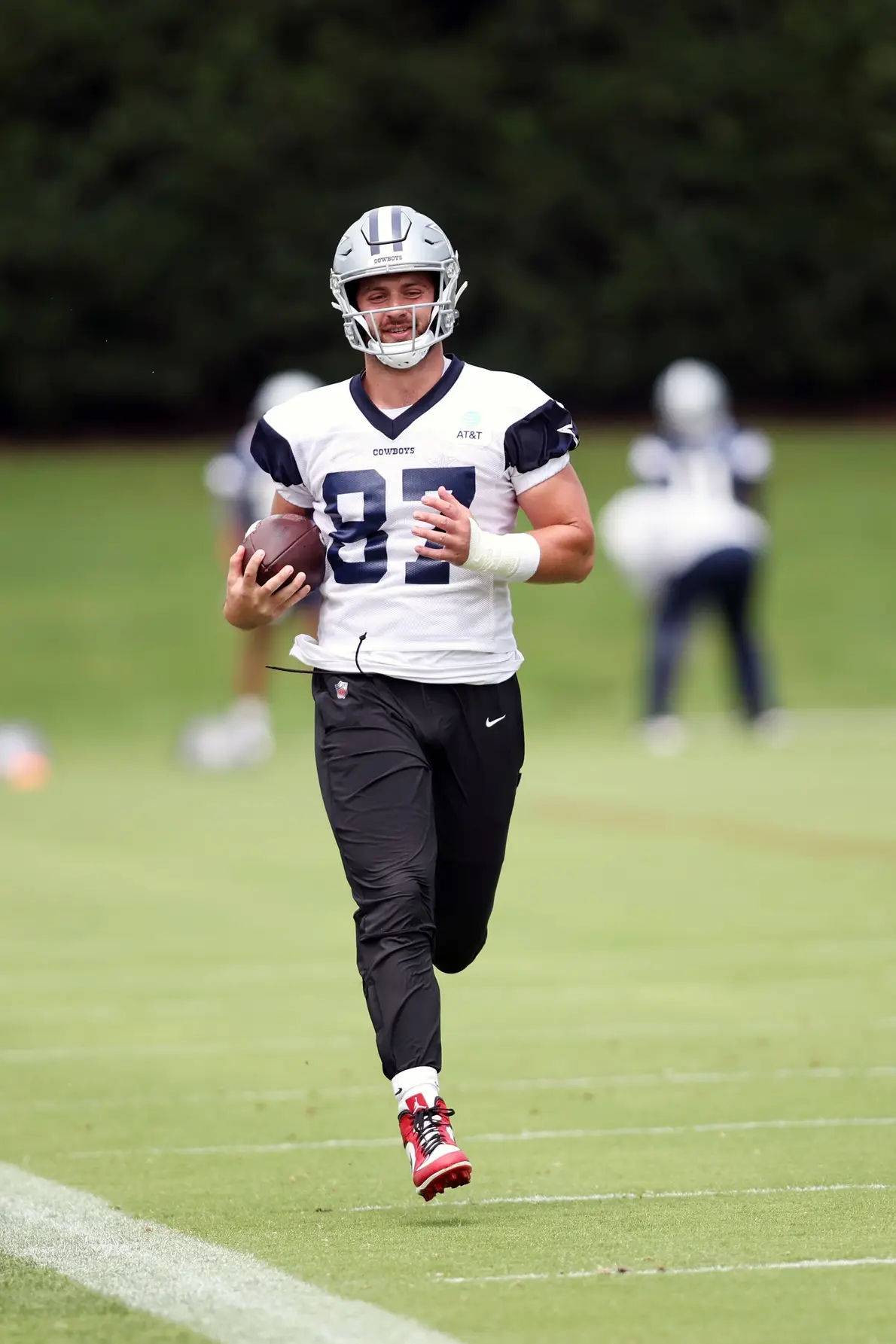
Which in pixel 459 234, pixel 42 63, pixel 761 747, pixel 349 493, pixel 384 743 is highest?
pixel 42 63

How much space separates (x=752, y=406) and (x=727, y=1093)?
26276 millimetres

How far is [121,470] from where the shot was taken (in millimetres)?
29141

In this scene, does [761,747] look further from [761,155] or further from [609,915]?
[761,155]

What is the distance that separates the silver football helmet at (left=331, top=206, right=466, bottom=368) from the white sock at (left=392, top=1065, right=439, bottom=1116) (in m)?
1.50

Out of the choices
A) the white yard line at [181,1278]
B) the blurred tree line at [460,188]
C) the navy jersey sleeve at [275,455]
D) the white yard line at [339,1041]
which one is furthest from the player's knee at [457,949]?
the blurred tree line at [460,188]

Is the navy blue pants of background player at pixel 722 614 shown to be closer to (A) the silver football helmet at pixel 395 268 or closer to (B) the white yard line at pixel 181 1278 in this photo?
(A) the silver football helmet at pixel 395 268

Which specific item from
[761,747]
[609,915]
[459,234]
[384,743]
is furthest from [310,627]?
[459,234]

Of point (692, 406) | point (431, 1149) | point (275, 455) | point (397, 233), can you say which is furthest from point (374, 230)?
point (692, 406)

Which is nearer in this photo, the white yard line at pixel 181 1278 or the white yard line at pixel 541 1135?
the white yard line at pixel 181 1278

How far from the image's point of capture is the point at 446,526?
5.31m

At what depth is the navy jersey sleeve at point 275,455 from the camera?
5656 mm

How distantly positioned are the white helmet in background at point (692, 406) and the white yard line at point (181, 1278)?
467 inches

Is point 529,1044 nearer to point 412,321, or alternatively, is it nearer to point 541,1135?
point 541,1135

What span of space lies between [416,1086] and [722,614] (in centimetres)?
1222
